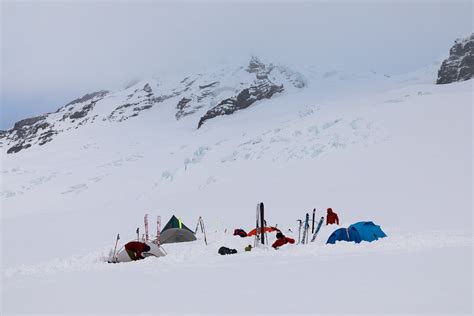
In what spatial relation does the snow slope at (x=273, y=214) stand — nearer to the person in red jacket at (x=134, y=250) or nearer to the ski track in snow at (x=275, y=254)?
the ski track in snow at (x=275, y=254)

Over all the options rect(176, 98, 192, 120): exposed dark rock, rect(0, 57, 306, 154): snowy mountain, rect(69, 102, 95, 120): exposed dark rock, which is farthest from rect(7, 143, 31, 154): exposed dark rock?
rect(176, 98, 192, 120): exposed dark rock

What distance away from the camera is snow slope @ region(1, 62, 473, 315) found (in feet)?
28.4

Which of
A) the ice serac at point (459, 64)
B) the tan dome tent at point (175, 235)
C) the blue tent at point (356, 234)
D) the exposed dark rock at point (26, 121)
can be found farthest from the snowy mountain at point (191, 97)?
the blue tent at point (356, 234)

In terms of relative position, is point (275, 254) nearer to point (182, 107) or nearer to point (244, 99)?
point (244, 99)

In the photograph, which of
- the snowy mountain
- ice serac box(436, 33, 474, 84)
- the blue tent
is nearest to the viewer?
the blue tent

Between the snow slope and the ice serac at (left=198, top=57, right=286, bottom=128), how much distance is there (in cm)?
1582

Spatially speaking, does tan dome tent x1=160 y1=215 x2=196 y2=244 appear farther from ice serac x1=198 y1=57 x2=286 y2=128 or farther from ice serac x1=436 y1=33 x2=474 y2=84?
ice serac x1=198 y1=57 x2=286 y2=128

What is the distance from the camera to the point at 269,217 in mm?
25031

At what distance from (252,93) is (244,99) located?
3272mm

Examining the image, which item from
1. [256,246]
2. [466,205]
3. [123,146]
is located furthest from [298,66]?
[256,246]

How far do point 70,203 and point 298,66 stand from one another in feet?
248

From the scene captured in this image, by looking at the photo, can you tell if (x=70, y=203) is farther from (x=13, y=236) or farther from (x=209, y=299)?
(x=209, y=299)

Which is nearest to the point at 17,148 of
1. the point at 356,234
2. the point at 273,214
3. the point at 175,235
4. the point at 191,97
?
the point at 191,97

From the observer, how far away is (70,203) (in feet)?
136
